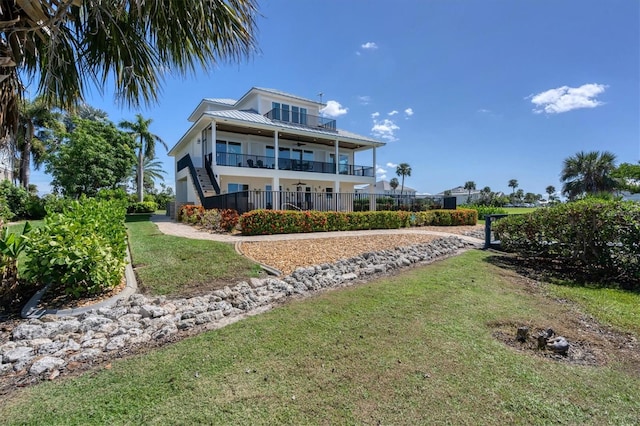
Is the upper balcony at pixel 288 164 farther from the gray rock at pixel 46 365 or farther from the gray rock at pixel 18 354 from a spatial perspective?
the gray rock at pixel 46 365

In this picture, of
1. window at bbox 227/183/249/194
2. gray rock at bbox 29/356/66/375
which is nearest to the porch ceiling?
window at bbox 227/183/249/194

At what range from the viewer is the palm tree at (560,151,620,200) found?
115 ft

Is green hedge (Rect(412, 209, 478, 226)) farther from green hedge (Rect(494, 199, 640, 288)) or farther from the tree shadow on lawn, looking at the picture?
green hedge (Rect(494, 199, 640, 288))

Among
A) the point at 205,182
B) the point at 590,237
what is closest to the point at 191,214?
the point at 205,182

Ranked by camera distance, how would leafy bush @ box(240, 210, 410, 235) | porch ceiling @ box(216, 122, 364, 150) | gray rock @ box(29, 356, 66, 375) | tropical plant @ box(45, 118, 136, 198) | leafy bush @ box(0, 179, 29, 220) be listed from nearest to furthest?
1. gray rock @ box(29, 356, 66, 375)
2. leafy bush @ box(240, 210, 410, 235)
3. leafy bush @ box(0, 179, 29, 220)
4. porch ceiling @ box(216, 122, 364, 150)
5. tropical plant @ box(45, 118, 136, 198)

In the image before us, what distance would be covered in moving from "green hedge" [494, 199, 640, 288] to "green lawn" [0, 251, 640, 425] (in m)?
4.53

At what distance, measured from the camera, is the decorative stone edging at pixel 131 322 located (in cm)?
306

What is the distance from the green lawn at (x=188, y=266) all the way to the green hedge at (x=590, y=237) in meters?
7.59

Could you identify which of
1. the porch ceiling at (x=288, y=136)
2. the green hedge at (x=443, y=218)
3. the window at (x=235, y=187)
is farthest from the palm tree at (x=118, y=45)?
the window at (x=235, y=187)

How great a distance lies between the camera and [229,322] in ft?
13.0

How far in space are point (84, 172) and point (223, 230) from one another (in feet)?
55.3

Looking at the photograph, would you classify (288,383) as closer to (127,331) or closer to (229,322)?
(229,322)

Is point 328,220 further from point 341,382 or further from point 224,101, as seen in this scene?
point 224,101

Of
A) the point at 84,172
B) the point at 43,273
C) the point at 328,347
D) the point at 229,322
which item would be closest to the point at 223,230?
the point at 43,273
